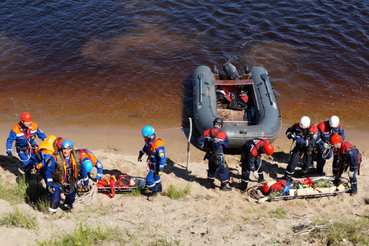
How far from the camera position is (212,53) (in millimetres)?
13797

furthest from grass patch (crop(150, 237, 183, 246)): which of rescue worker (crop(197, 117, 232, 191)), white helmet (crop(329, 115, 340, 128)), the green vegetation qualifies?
white helmet (crop(329, 115, 340, 128))

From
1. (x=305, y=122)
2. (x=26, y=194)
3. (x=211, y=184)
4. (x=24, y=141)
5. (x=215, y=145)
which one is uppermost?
(x=305, y=122)

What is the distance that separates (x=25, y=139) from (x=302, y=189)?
5050 millimetres

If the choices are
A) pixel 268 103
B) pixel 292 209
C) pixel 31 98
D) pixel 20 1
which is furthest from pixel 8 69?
pixel 292 209

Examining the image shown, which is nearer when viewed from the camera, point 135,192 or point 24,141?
point 135,192

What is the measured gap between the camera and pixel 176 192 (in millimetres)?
6629

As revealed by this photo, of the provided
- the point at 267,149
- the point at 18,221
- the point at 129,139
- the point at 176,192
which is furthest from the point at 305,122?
the point at 18,221

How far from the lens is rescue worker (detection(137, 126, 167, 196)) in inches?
248

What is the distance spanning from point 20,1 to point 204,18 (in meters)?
8.58

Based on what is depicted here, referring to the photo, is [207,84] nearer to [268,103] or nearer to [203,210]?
[268,103]

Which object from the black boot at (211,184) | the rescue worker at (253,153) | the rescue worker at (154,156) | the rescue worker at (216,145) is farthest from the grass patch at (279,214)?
the rescue worker at (154,156)

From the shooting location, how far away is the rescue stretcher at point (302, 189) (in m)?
6.63

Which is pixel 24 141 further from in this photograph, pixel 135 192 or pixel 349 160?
pixel 349 160

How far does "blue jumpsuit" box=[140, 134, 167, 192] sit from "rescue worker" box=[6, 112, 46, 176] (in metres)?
2.14
